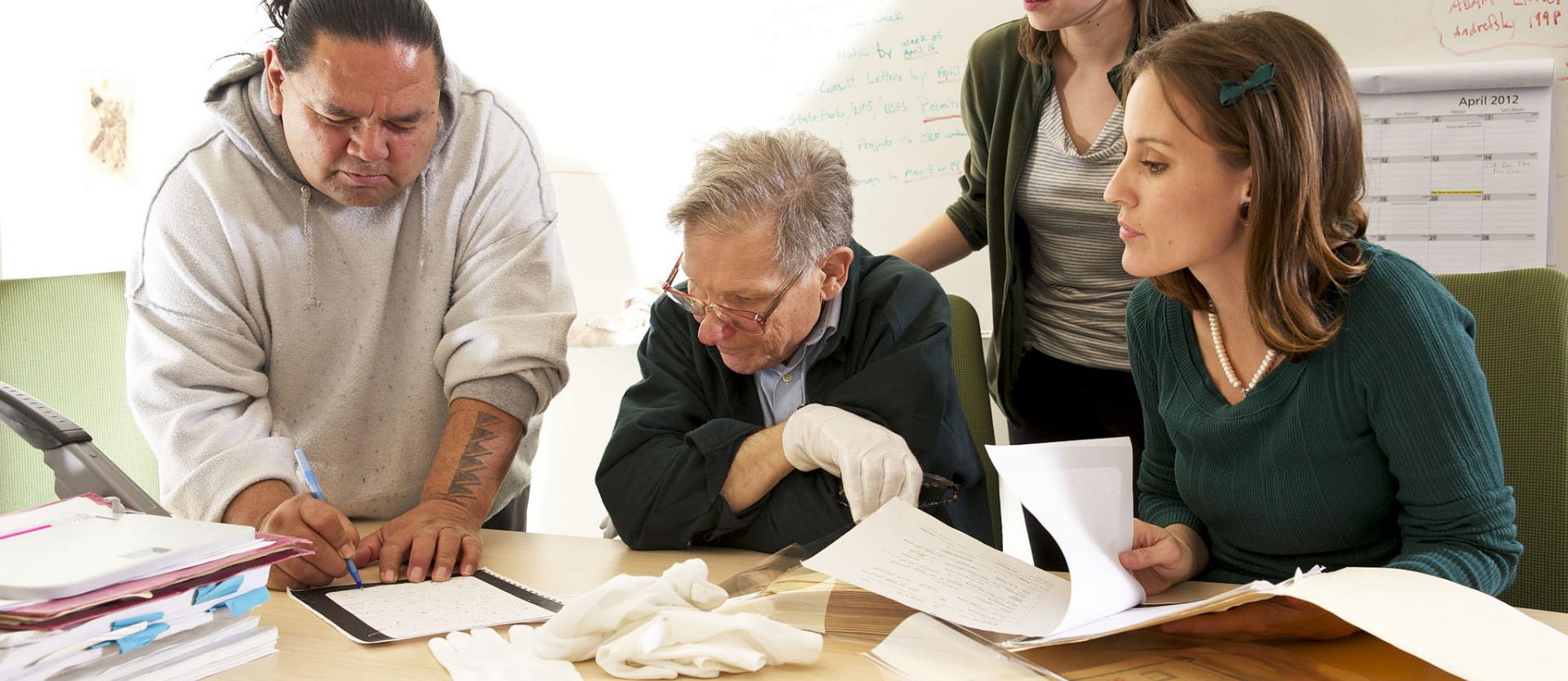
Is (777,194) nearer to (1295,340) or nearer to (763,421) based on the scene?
(763,421)

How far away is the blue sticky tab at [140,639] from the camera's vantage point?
3.14 ft

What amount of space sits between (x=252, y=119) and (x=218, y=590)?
736 mm

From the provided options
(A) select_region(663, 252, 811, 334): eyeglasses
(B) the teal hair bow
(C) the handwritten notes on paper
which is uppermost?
(C) the handwritten notes on paper

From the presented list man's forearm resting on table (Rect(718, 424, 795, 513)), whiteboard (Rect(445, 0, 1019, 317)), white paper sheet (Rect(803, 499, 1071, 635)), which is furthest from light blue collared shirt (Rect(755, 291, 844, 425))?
whiteboard (Rect(445, 0, 1019, 317))

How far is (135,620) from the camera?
0.96m

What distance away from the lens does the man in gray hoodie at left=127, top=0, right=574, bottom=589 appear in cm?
140

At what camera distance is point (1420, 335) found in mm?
1113

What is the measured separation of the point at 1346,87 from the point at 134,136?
276 cm

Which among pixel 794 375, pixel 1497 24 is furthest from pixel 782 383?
pixel 1497 24

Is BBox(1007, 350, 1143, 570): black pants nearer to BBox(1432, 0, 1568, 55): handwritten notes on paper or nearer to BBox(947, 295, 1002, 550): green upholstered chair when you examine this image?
BBox(947, 295, 1002, 550): green upholstered chair

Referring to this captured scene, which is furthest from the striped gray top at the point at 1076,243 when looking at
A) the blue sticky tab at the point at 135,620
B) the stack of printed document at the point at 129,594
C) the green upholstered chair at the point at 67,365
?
the green upholstered chair at the point at 67,365

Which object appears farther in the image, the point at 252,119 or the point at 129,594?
the point at 252,119

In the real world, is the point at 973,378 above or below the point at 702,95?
below

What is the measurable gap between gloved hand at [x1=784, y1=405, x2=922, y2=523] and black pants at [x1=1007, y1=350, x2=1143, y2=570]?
1.97 ft
